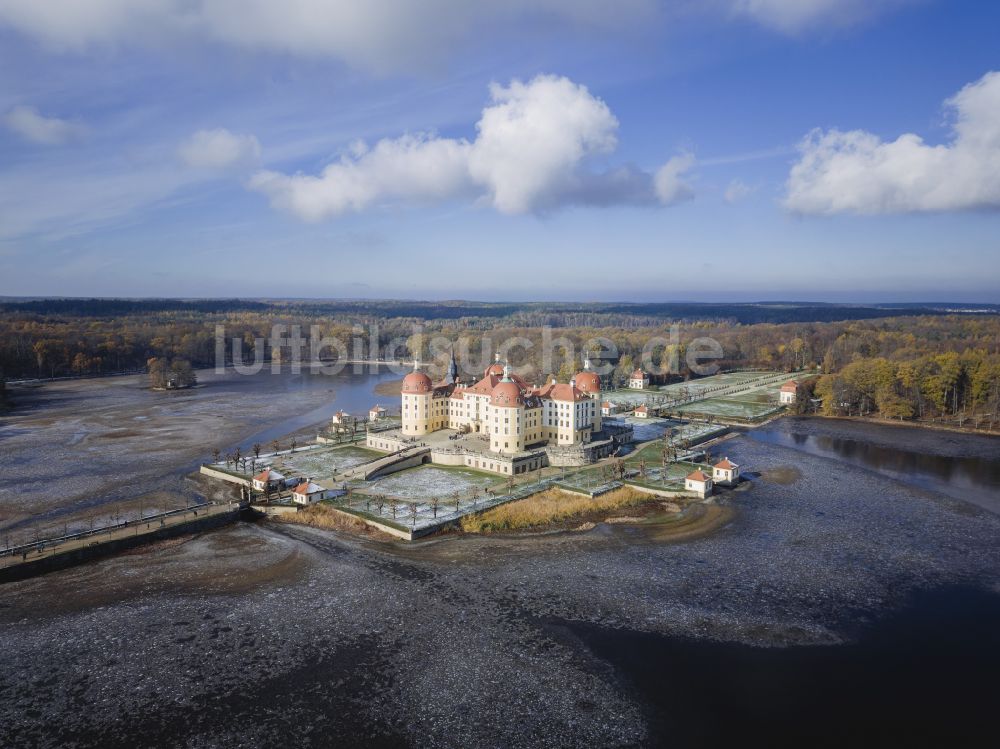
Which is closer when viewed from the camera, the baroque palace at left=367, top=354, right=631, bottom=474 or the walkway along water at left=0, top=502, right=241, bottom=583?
the walkway along water at left=0, top=502, right=241, bottom=583

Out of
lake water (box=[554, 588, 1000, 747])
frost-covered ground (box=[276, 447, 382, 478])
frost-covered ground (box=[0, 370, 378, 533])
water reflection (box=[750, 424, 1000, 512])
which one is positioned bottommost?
lake water (box=[554, 588, 1000, 747])

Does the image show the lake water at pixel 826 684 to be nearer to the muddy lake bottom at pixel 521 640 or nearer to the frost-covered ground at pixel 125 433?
the muddy lake bottom at pixel 521 640

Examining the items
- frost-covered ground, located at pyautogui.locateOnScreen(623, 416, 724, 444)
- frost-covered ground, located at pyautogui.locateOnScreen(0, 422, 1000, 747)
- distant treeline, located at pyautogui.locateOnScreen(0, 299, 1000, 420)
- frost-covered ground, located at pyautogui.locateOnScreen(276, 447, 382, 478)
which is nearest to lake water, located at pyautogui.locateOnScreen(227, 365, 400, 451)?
frost-covered ground, located at pyautogui.locateOnScreen(276, 447, 382, 478)

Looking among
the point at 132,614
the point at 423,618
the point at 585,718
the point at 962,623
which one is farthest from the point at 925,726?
the point at 132,614

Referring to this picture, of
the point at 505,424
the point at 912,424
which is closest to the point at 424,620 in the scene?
the point at 505,424

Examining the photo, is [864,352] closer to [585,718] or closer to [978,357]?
[978,357]

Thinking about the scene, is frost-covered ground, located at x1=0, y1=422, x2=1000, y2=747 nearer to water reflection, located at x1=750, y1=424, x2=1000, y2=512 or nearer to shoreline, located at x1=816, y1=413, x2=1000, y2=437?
water reflection, located at x1=750, y1=424, x2=1000, y2=512
